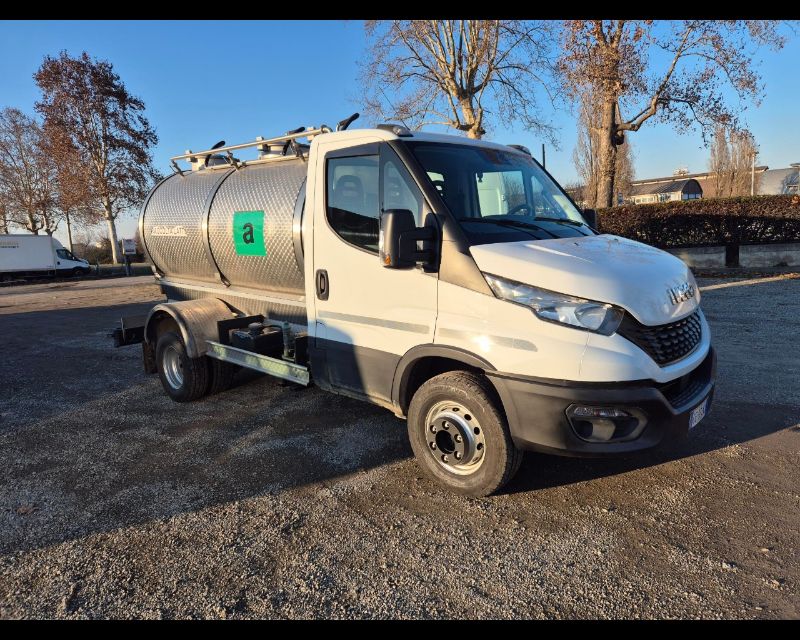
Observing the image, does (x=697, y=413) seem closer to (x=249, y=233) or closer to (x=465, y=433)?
(x=465, y=433)

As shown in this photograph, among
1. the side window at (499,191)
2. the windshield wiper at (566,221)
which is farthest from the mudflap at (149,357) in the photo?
the windshield wiper at (566,221)

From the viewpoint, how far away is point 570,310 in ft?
9.82

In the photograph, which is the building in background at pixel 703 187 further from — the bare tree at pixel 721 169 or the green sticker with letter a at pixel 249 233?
the green sticker with letter a at pixel 249 233

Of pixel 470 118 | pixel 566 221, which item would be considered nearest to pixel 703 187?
pixel 470 118

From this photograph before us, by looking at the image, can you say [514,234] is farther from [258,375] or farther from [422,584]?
[258,375]

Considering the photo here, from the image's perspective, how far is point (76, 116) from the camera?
35.2m

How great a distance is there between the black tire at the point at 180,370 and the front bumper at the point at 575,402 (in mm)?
3623

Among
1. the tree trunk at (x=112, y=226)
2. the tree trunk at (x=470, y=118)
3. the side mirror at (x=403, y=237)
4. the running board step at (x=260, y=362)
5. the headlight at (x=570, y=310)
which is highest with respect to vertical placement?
the tree trunk at (x=470, y=118)

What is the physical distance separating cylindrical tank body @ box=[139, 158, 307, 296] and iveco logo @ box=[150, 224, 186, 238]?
0.5 inches

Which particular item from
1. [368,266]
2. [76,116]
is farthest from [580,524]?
[76,116]

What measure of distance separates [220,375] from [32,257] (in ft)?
103

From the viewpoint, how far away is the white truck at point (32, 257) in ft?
97.3

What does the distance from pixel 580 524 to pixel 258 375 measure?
183 inches

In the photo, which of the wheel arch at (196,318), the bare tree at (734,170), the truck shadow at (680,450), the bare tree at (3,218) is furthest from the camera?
the bare tree at (734,170)
